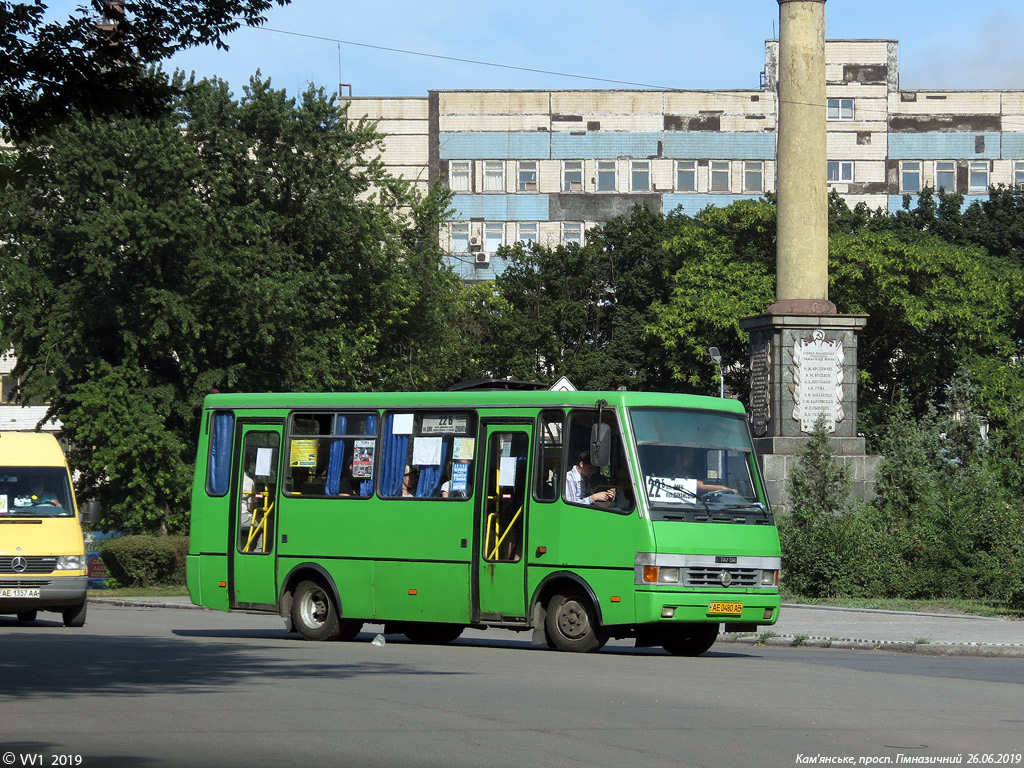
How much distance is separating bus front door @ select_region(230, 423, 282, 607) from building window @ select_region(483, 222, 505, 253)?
244 feet

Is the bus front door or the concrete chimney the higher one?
the concrete chimney

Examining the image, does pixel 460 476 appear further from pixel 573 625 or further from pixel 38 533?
pixel 38 533

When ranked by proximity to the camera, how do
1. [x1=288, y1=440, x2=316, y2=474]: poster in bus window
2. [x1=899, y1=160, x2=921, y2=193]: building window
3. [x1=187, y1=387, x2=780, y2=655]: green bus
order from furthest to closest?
[x1=899, y1=160, x2=921, y2=193]: building window
[x1=288, y1=440, x2=316, y2=474]: poster in bus window
[x1=187, y1=387, x2=780, y2=655]: green bus

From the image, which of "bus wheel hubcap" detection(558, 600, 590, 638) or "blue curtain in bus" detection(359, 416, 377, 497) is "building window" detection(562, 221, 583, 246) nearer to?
"blue curtain in bus" detection(359, 416, 377, 497)

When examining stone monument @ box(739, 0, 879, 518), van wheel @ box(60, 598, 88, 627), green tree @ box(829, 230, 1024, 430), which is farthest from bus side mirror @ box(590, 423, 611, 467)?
green tree @ box(829, 230, 1024, 430)

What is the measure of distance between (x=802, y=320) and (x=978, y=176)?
6688cm

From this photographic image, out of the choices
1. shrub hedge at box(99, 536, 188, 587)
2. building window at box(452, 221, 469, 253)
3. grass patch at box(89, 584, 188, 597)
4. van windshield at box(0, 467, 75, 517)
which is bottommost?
grass patch at box(89, 584, 188, 597)

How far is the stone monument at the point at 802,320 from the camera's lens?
98.3 ft

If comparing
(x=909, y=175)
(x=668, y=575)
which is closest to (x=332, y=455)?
(x=668, y=575)

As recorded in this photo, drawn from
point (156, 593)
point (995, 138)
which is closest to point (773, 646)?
point (156, 593)

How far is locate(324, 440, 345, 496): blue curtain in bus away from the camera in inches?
765

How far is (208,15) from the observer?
37.7 ft

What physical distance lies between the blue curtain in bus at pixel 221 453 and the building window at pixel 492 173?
73.9 m

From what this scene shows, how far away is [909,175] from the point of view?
93.2 m
